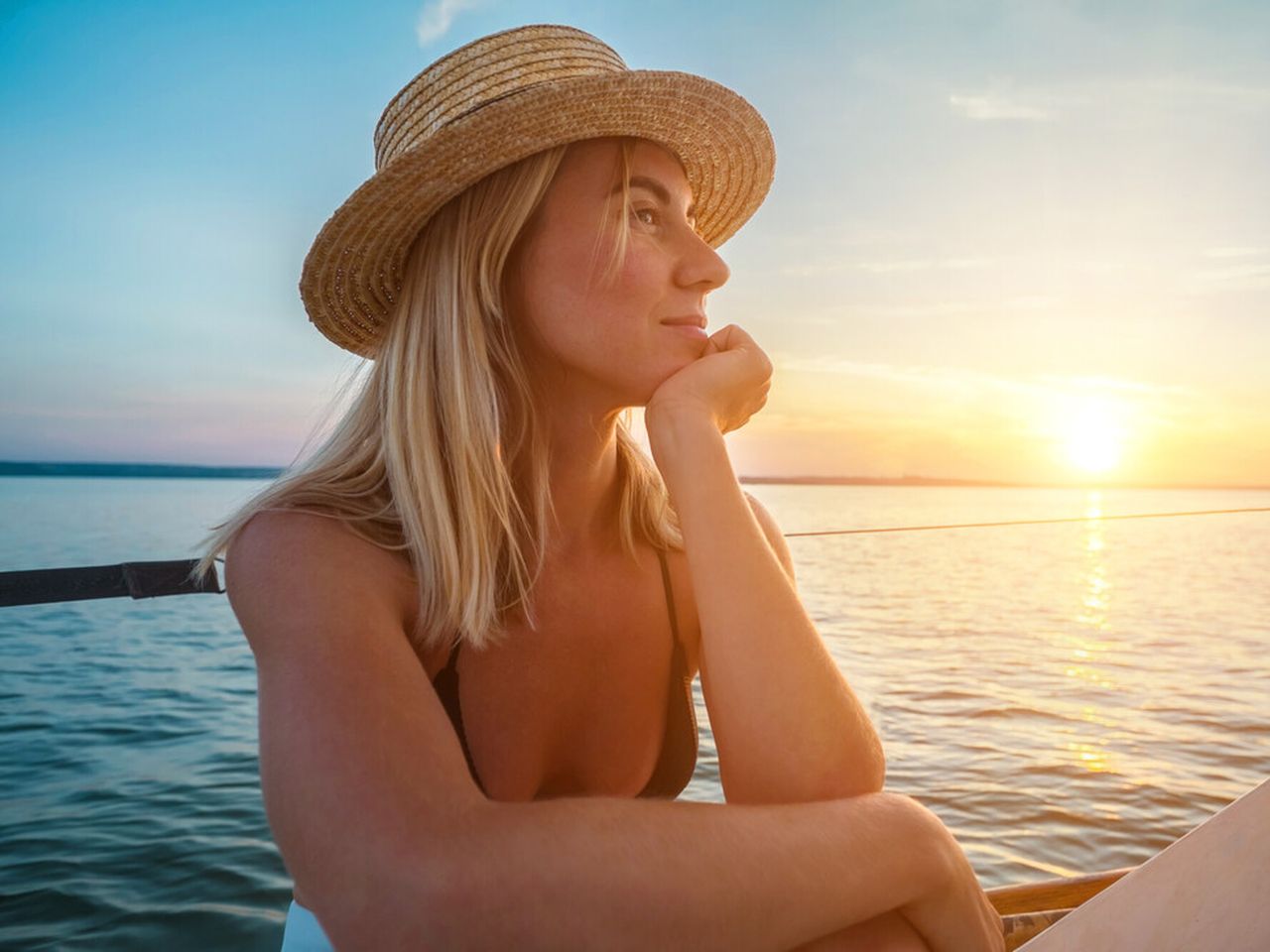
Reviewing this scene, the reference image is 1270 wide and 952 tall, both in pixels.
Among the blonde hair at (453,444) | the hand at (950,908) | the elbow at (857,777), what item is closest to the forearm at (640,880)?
the hand at (950,908)

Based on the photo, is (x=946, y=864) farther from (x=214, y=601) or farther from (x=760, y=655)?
(x=214, y=601)

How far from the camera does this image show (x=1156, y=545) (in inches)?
1166

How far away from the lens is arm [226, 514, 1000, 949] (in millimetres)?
1046

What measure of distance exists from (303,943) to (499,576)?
0.77 m

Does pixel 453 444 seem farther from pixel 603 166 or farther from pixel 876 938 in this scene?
pixel 876 938

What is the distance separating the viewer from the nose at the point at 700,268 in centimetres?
180

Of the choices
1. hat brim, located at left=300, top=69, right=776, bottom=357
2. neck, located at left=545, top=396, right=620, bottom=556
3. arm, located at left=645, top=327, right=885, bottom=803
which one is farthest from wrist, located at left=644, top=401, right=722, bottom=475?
hat brim, located at left=300, top=69, right=776, bottom=357

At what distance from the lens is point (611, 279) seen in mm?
1754

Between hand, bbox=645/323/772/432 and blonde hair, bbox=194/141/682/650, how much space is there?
0.97ft

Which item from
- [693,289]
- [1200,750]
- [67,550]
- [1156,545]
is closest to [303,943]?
[693,289]

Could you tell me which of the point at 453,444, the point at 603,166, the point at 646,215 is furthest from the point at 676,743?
the point at 603,166

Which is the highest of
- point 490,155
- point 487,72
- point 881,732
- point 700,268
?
point 487,72

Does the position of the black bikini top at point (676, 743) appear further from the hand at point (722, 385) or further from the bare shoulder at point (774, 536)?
the hand at point (722, 385)

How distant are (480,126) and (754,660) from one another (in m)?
1.12
